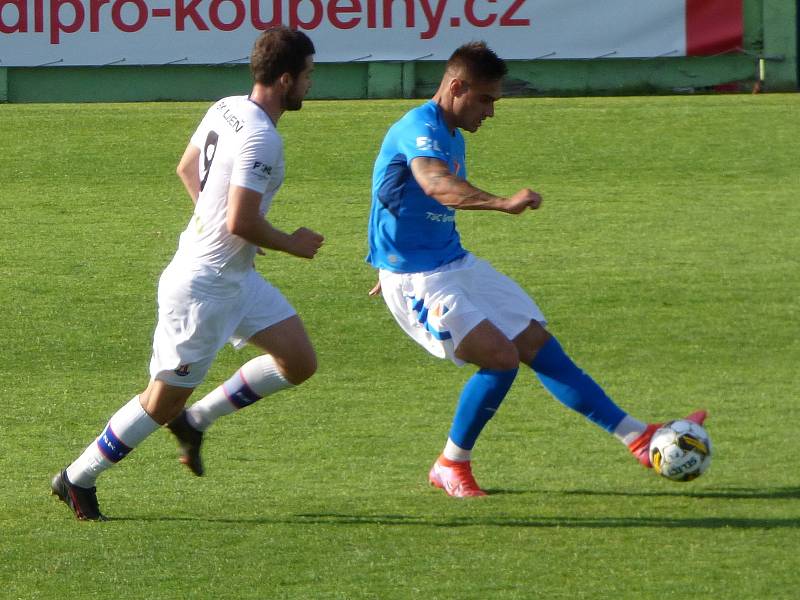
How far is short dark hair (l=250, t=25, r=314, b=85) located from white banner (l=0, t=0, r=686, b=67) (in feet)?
34.2

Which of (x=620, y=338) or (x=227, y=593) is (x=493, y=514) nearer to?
(x=227, y=593)

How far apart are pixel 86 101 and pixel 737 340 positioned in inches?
395

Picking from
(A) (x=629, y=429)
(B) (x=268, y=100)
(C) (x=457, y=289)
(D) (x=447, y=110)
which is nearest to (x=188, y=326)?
(B) (x=268, y=100)

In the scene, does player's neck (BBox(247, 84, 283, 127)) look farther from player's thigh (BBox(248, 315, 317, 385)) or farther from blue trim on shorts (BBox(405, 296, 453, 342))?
blue trim on shorts (BBox(405, 296, 453, 342))

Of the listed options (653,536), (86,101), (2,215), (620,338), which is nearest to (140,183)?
(2,215)

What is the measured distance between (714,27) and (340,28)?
4.20m

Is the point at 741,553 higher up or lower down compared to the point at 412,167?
lower down

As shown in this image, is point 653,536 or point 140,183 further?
point 140,183

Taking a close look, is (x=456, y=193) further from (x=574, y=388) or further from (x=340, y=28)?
(x=340, y=28)

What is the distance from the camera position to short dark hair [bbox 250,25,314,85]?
4.77m

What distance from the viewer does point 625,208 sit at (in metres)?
11.3

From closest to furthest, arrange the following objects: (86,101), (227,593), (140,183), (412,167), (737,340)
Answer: (227,593), (412,167), (737,340), (140,183), (86,101)

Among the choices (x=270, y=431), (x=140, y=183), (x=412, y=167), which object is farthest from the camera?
(x=140, y=183)

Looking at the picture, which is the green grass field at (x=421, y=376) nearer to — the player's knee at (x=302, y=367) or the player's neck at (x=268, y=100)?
the player's knee at (x=302, y=367)
